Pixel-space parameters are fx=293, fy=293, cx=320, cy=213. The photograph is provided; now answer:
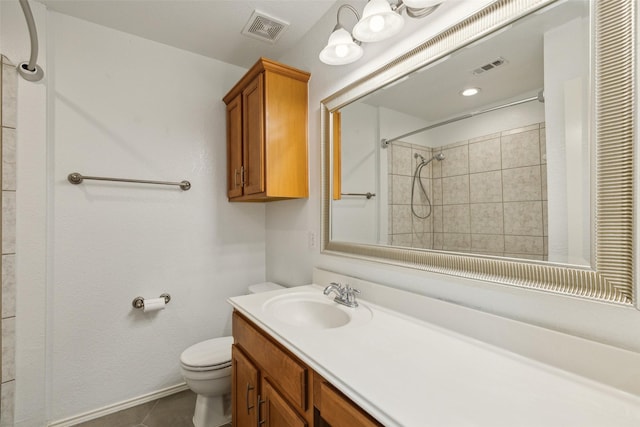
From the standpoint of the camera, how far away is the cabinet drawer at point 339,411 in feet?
2.22

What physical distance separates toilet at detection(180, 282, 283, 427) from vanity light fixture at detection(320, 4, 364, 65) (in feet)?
5.58

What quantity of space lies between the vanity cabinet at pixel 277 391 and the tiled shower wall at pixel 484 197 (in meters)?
0.66

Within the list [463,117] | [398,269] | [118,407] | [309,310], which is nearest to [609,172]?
[463,117]

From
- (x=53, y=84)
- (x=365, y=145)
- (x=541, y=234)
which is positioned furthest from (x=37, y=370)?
(x=541, y=234)

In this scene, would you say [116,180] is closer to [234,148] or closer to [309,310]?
[234,148]

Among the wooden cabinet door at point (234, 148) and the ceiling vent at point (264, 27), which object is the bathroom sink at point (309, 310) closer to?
the wooden cabinet door at point (234, 148)

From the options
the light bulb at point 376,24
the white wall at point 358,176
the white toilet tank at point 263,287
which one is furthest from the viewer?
the white toilet tank at point 263,287

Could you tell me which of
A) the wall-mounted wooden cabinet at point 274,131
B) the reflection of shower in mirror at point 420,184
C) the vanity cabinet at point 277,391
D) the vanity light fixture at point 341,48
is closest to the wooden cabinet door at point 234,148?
the wall-mounted wooden cabinet at point 274,131

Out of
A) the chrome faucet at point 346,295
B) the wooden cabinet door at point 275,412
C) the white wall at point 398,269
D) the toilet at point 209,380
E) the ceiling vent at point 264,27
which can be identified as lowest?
the toilet at point 209,380

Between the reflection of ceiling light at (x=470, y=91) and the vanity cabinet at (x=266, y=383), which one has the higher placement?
the reflection of ceiling light at (x=470, y=91)

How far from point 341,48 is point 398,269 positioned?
3.39ft

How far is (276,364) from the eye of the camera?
1037 millimetres

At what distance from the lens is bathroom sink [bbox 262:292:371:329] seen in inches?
51.4

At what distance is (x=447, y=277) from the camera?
1083mm
